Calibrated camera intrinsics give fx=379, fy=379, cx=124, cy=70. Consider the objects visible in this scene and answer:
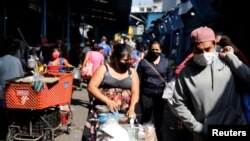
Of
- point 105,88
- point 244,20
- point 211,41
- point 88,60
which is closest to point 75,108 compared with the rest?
point 88,60

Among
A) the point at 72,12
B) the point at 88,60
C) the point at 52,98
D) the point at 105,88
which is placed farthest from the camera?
the point at 72,12

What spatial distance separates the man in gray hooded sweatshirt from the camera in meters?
3.23

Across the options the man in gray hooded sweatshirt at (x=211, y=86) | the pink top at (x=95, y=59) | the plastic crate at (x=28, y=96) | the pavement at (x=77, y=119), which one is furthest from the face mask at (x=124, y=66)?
the pink top at (x=95, y=59)

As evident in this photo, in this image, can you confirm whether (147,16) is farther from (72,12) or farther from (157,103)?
(157,103)

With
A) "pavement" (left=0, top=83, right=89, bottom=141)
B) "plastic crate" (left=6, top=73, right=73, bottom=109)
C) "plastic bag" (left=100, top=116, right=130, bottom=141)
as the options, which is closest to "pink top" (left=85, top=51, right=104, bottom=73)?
"pavement" (left=0, top=83, right=89, bottom=141)

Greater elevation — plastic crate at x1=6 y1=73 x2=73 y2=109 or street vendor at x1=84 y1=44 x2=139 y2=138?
street vendor at x1=84 y1=44 x2=139 y2=138

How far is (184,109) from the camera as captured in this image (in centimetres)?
339

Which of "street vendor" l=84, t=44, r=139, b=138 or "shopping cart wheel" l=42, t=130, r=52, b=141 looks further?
"shopping cart wheel" l=42, t=130, r=52, b=141

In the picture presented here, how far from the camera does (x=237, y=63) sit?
3227 millimetres

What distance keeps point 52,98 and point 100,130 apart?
2490 millimetres

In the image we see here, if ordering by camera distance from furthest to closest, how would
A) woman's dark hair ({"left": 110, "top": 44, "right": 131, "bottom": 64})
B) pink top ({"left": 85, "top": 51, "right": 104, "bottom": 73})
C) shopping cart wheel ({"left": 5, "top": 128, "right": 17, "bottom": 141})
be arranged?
pink top ({"left": 85, "top": 51, "right": 104, "bottom": 73}) → shopping cart wheel ({"left": 5, "top": 128, "right": 17, "bottom": 141}) → woman's dark hair ({"left": 110, "top": 44, "right": 131, "bottom": 64})

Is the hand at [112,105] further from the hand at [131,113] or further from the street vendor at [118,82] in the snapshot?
the hand at [131,113]

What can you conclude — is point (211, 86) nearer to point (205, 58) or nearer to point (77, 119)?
point (205, 58)

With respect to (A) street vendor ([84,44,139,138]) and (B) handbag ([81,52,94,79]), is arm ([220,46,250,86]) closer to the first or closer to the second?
(A) street vendor ([84,44,139,138])
